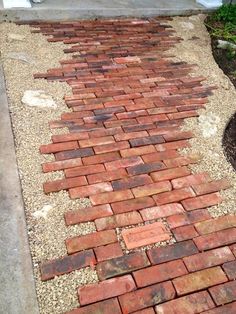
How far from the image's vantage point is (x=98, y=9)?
5.09 m

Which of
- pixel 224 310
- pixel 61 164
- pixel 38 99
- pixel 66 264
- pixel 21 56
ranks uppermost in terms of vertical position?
pixel 21 56

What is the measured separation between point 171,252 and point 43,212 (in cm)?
87

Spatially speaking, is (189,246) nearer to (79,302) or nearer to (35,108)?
(79,302)

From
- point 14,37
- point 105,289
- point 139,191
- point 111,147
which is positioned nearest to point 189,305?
point 105,289

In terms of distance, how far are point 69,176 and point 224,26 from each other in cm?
394

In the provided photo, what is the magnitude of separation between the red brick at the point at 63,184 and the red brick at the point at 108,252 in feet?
1.83

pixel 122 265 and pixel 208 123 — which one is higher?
pixel 208 123

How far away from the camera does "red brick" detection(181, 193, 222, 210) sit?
250 centimetres

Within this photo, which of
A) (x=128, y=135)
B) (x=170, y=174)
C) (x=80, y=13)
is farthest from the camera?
(x=80, y=13)

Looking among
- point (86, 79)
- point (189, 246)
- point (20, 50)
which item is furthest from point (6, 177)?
point (20, 50)

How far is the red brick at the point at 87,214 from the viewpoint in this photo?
7.49 ft

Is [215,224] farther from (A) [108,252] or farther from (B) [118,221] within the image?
(A) [108,252]

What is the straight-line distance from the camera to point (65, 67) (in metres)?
3.92

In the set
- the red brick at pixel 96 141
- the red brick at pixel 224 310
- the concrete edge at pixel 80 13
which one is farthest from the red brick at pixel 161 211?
the concrete edge at pixel 80 13
